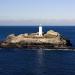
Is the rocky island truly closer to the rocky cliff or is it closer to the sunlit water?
the rocky cliff

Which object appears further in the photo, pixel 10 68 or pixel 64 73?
pixel 10 68

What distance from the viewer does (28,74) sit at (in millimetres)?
81625

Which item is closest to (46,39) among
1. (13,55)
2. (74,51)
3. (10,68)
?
(74,51)

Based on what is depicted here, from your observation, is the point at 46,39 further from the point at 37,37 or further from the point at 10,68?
the point at 10,68

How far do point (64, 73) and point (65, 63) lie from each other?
1615 cm

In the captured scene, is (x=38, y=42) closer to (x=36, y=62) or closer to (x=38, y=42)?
(x=38, y=42)

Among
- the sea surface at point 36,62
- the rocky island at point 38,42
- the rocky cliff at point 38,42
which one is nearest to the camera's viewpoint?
the sea surface at point 36,62

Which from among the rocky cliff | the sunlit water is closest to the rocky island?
the rocky cliff

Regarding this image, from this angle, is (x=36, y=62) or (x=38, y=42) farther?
(x=38, y=42)

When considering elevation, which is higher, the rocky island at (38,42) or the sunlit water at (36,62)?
the rocky island at (38,42)

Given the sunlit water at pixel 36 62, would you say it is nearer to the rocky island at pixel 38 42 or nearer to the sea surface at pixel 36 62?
the sea surface at pixel 36 62

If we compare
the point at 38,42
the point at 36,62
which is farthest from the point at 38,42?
the point at 36,62

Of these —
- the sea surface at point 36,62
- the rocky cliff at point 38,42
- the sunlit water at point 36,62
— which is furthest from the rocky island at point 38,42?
the sunlit water at point 36,62

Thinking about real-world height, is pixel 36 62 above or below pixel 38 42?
below
